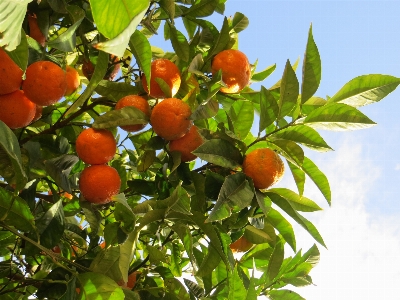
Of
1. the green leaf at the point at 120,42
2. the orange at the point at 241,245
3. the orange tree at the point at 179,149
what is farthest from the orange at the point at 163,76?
the green leaf at the point at 120,42

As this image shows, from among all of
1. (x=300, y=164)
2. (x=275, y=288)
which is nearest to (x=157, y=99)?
(x=300, y=164)

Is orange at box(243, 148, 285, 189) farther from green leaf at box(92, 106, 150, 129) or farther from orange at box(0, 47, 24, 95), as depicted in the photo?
orange at box(0, 47, 24, 95)

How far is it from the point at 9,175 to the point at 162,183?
20.8 inches

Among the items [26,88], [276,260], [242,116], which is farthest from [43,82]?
[276,260]

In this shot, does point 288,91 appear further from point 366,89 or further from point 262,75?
point 262,75

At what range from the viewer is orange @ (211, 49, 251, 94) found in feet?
5.33

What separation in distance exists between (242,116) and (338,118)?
385 millimetres

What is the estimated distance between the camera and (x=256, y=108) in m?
1.99

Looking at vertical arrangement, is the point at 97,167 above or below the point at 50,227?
above

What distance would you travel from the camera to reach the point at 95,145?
156 cm

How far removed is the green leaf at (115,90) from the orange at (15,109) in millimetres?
309

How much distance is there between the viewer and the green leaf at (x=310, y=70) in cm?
147

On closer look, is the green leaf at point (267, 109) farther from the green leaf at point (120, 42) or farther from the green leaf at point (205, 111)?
the green leaf at point (120, 42)

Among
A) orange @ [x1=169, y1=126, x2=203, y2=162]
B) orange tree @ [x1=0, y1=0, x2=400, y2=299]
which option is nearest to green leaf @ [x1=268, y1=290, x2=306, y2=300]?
orange tree @ [x1=0, y1=0, x2=400, y2=299]
